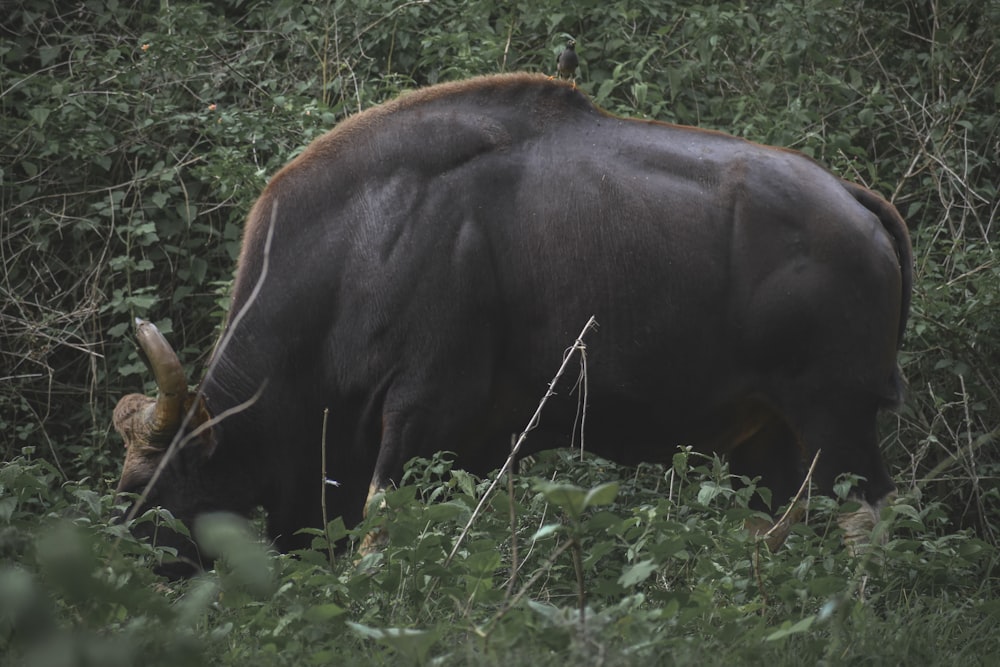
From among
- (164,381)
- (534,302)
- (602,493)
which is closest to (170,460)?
(164,381)

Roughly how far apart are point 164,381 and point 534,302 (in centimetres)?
143

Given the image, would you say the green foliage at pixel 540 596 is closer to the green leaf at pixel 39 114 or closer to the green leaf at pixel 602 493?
the green leaf at pixel 602 493

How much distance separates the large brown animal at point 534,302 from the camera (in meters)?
4.92

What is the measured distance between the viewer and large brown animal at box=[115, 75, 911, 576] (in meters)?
4.92

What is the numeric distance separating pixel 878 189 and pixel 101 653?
6.00 m

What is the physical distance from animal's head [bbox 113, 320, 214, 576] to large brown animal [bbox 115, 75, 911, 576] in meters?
0.01

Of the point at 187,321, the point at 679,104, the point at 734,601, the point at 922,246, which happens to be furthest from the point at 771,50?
the point at 734,601

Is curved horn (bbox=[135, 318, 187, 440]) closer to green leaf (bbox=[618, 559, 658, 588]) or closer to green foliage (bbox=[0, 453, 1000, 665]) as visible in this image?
green foliage (bbox=[0, 453, 1000, 665])

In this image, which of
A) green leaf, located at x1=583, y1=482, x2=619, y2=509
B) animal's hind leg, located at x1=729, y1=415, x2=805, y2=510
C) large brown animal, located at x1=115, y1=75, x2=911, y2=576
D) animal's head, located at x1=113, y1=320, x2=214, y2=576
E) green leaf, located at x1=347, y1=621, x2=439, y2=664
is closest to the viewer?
green leaf, located at x1=583, y1=482, x2=619, y2=509

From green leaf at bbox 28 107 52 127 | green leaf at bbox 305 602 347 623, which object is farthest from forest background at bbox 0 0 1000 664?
green leaf at bbox 305 602 347 623

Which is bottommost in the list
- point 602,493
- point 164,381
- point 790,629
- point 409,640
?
point 164,381

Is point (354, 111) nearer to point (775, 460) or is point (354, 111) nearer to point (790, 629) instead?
point (775, 460)

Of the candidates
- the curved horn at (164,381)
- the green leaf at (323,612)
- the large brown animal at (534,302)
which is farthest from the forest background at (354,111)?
the green leaf at (323,612)

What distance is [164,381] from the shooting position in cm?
495
